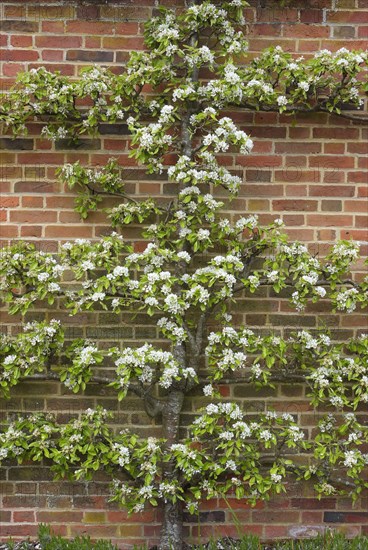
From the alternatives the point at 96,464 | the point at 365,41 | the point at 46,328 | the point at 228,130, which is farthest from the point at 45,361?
the point at 365,41

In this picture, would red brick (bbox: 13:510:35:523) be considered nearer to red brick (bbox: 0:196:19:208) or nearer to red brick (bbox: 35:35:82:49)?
red brick (bbox: 0:196:19:208)

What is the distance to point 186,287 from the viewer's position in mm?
3115

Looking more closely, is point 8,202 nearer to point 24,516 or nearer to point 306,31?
point 24,516

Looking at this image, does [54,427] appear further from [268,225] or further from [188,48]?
[188,48]

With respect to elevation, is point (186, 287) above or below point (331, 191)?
below

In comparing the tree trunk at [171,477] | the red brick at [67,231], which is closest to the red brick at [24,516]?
the tree trunk at [171,477]

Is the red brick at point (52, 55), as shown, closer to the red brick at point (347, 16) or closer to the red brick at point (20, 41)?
the red brick at point (20, 41)

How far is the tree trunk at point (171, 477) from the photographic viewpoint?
3.07 m

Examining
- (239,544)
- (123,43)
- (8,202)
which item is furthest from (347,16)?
(239,544)

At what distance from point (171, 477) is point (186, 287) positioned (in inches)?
35.4

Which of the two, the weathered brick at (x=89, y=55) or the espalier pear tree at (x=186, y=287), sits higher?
the weathered brick at (x=89, y=55)

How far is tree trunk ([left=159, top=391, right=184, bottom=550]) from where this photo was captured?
3.07 m

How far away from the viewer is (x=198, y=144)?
3182mm

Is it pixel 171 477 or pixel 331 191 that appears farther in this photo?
pixel 331 191
